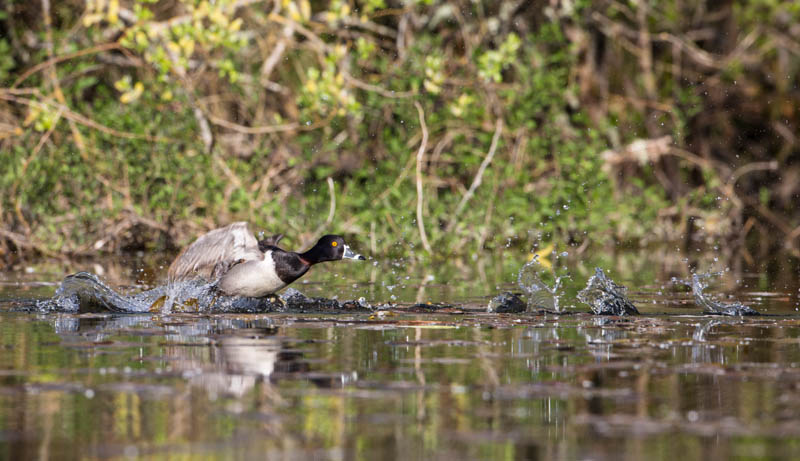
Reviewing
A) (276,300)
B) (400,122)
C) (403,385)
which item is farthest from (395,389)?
(400,122)

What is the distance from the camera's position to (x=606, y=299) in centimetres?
933

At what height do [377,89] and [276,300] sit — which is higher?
[377,89]

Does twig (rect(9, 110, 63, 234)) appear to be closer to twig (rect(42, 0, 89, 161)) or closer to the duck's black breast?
twig (rect(42, 0, 89, 161))

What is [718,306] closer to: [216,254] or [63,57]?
[216,254]

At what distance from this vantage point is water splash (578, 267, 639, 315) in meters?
9.12

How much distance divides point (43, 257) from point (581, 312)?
7985 millimetres

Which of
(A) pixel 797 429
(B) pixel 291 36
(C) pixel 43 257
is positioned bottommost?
(A) pixel 797 429

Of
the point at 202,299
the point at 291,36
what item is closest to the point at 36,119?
the point at 291,36

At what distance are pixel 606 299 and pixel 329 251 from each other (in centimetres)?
232

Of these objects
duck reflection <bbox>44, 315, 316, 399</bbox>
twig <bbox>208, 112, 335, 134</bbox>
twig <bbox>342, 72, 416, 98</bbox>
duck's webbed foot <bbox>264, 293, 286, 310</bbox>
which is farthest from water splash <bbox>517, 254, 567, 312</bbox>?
twig <bbox>342, 72, 416, 98</bbox>

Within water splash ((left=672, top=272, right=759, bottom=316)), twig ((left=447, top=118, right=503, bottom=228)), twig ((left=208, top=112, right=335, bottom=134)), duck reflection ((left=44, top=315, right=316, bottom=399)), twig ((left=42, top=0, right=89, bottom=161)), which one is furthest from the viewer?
twig ((left=447, top=118, right=503, bottom=228))

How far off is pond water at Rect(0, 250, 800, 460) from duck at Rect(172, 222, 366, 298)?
2.42 feet

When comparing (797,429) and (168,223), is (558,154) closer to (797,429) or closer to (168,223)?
(168,223)

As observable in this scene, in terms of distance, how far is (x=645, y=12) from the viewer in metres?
19.2
